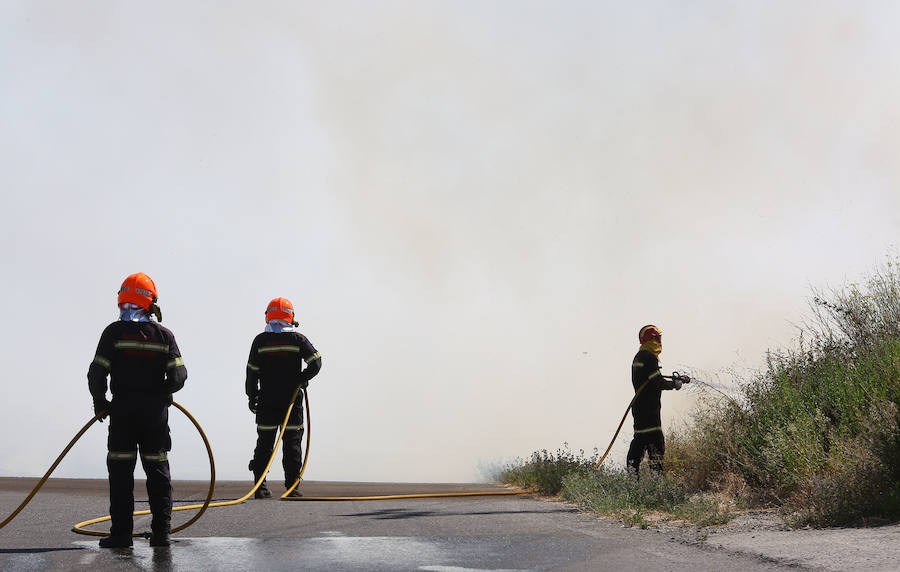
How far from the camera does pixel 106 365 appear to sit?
699 centimetres

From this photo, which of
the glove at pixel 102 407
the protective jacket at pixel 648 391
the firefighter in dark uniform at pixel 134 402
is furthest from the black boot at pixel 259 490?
the protective jacket at pixel 648 391

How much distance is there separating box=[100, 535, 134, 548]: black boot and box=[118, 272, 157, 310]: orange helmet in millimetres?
1848

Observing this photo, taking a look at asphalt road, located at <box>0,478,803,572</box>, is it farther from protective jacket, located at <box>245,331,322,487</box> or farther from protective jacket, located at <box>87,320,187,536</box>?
protective jacket, located at <box>245,331,322,487</box>

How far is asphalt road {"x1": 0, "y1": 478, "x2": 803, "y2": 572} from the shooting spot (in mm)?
5785

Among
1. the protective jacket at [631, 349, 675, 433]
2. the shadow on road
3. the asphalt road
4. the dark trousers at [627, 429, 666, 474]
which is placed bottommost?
the asphalt road

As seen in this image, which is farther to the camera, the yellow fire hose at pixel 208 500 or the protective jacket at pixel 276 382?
the protective jacket at pixel 276 382

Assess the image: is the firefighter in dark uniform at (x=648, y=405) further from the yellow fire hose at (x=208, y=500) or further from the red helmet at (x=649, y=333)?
the yellow fire hose at (x=208, y=500)

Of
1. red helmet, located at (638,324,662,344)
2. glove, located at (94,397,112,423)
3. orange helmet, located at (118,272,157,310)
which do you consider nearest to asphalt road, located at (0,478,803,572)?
glove, located at (94,397,112,423)

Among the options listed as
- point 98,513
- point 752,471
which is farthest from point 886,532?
point 98,513

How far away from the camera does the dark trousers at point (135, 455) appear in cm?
697

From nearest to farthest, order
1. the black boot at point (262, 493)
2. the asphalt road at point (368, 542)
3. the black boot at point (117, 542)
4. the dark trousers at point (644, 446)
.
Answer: the asphalt road at point (368, 542) → the black boot at point (117, 542) → the dark trousers at point (644, 446) → the black boot at point (262, 493)

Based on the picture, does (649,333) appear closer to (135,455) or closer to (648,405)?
(648,405)

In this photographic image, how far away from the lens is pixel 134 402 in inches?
276

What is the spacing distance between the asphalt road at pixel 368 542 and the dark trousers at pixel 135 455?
0.29 m
